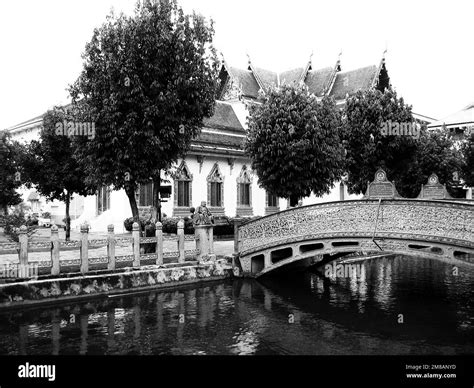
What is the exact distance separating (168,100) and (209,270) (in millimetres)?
6951

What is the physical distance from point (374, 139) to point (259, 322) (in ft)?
66.4

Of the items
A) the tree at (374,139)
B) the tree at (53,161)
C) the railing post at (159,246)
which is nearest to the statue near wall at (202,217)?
the railing post at (159,246)

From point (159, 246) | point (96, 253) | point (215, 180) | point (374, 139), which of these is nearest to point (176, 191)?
point (215, 180)

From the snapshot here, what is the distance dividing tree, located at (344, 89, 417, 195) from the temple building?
320 centimetres

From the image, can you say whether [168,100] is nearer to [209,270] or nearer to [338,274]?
[209,270]

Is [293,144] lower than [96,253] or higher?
higher

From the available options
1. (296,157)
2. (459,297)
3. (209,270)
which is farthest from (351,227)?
(296,157)

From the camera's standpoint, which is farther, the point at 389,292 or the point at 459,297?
the point at 389,292

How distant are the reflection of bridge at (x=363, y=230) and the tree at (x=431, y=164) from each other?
16.2 m

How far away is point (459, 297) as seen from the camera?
17.5m

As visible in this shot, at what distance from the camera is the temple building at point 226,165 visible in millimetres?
32656

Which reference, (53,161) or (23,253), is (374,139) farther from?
(23,253)

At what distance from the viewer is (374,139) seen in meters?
31.1

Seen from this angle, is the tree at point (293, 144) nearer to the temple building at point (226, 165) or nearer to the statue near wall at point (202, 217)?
the temple building at point (226, 165)
